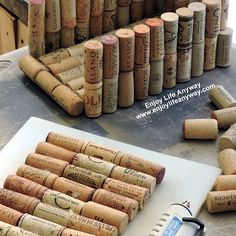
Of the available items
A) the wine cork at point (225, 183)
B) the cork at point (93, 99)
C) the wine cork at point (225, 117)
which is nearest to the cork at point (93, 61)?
the cork at point (93, 99)

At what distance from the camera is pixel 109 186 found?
164 centimetres

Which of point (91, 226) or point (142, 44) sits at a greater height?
point (142, 44)

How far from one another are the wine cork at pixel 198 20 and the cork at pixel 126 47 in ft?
0.76

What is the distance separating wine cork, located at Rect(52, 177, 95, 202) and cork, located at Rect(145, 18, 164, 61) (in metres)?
0.51

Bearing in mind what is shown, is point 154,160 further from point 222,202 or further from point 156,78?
point 156,78

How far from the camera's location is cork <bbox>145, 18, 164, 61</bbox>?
6.35 feet

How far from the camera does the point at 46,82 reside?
→ 6.54 ft

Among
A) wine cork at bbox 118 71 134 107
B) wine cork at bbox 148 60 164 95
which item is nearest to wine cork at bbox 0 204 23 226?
wine cork at bbox 118 71 134 107

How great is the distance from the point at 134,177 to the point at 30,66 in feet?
1.81

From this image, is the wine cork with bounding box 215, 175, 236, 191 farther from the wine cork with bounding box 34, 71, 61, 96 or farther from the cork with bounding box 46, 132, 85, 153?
the wine cork with bounding box 34, 71, 61, 96

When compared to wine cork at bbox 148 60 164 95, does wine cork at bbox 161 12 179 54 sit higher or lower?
higher

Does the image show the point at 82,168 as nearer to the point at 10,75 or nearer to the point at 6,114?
the point at 6,114

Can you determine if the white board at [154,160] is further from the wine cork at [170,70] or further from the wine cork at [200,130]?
the wine cork at [170,70]

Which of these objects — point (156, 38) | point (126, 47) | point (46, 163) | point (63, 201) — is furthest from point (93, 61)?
point (63, 201)
